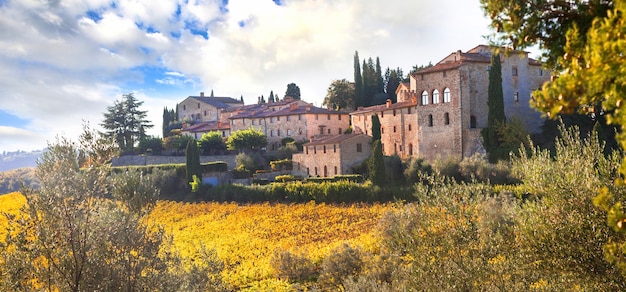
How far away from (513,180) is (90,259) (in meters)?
31.1

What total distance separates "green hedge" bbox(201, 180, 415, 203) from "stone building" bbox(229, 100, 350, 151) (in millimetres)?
17840

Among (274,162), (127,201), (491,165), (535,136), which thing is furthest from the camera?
(274,162)

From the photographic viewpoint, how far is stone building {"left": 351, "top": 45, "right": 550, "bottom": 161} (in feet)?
138

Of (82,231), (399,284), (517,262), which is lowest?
(399,284)

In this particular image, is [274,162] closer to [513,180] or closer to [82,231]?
[513,180]

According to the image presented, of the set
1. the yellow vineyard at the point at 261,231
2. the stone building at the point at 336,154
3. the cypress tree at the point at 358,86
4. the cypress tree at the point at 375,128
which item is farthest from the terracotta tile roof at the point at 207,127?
the cypress tree at the point at 375,128

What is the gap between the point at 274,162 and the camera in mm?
51281

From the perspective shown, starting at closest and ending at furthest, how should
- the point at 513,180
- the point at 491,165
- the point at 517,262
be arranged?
the point at 517,262, the point at 513,180, the point at 491,165

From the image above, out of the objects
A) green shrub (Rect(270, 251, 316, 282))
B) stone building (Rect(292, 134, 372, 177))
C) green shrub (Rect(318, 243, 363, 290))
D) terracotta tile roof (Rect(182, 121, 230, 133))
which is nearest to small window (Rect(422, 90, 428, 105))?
stone building (Rect(292, 134, 372, 177))

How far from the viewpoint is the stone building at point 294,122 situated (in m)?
61.2

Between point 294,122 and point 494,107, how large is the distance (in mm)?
→ 27833

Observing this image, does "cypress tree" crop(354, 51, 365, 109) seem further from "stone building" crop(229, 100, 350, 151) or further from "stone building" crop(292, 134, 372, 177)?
"stone building" crop(292, 134, 372, 177)

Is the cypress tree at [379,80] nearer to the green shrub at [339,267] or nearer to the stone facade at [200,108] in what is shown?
the stone facade at [200,108]

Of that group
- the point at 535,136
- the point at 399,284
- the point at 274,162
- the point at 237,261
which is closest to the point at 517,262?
the point at 399,284
